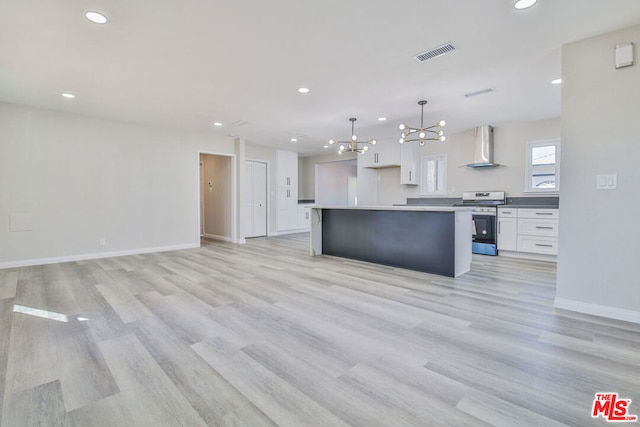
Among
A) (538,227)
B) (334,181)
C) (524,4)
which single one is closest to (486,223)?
(538,227)

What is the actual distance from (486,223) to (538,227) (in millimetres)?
787

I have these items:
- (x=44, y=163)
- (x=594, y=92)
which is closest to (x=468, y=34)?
(x=594, y=92)

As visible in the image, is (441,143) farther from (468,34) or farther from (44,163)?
(44,163)

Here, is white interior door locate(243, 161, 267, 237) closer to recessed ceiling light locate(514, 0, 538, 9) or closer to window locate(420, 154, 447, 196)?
window locate(420, 154, 447, 196)

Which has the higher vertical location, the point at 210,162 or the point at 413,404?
the point at 210,162

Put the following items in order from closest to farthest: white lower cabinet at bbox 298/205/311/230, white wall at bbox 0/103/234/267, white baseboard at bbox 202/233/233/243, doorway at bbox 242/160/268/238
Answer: white wall at bbox 0/103/234/267
white baseboard at bbox 202/233/233/243
doorway at bbox 242/160/268/238
white lower cabinet at bbox 298/205/311/230

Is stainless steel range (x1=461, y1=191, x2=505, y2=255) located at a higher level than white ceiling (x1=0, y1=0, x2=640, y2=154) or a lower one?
lower

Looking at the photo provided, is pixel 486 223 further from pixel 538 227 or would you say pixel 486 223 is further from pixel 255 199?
pixel 255 199

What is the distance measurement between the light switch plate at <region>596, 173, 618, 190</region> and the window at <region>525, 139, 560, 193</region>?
3.18 m

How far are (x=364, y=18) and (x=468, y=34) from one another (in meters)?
0.98

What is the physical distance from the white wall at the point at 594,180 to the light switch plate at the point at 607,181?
0.09 ft

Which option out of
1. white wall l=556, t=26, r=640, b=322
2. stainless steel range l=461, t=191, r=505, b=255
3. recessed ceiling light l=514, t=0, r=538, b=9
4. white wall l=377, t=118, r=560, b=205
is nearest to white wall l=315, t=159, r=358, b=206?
white wall l=377, t=118, r=560, b=205

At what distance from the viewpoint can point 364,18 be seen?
94.8 inches

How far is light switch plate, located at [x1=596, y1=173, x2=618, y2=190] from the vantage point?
8.51ft
